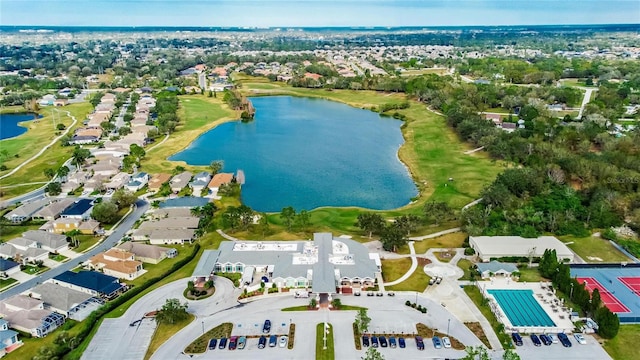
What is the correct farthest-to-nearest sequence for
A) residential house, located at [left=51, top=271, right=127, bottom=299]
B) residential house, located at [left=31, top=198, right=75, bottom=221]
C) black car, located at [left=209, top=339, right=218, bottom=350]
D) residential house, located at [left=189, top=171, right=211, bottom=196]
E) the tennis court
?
residential house, located at [left=189, top=171, right=211, bottom=196], residential house, located at [left=31, top=198, right=75, bottom=221], residential house, located at [left=51, top=271, right=127, bottom=299], the tennis court, black car, located at [left=209, top=339, right=218, bottom=350]

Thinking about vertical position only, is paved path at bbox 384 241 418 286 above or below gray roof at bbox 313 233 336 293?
below

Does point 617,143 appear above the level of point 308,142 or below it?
above

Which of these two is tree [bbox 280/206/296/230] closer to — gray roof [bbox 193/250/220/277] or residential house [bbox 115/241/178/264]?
gray roof [bbox 193/250/220/277]

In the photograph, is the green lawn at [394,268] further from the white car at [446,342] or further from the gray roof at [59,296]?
the gray roof at [59,296]

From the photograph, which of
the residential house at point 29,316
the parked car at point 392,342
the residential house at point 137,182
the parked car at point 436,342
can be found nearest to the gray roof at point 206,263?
the residential house at point 29,316

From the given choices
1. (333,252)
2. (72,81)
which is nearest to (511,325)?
(333,252)

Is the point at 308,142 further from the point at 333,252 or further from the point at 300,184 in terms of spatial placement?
the point at 333,252

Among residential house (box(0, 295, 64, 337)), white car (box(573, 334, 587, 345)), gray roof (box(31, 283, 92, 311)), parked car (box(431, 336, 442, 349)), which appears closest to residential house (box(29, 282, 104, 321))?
gray roof (box(31, 283, 92, 311))
